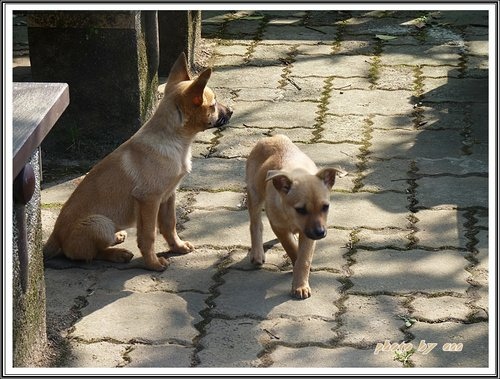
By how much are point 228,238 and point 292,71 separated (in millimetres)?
3106

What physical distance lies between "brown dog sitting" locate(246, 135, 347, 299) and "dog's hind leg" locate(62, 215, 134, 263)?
0.82 metres

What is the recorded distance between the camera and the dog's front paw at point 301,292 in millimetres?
5500

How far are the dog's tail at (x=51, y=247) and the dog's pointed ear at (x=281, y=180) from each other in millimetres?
1317

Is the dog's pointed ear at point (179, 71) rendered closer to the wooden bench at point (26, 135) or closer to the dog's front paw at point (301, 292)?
the wooden bench at point (26, 135)

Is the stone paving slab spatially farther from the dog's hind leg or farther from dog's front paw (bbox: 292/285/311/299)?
the dog's hind leg

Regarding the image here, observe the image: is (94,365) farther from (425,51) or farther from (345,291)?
(425,51)

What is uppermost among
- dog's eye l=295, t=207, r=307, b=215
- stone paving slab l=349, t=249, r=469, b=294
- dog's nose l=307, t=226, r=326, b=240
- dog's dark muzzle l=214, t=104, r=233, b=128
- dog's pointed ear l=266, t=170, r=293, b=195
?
dog's dark muzzle l=214, t=104, r=233, b=128

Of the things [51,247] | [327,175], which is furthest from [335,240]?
[51,247]

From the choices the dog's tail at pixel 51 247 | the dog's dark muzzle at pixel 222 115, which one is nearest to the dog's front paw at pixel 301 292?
the dog's dark muzzle at pixel 222 115

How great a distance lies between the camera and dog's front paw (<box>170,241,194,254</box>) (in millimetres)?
6031

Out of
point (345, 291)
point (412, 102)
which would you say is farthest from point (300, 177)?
point (412, 102)

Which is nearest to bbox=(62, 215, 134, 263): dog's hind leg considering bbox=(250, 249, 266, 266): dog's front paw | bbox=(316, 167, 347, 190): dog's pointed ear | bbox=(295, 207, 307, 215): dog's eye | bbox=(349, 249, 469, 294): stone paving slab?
bbox=(250, 249, 266, 266): dog's front paw

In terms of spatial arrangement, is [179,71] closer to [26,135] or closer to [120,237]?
[120,237]

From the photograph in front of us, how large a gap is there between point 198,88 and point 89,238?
1046mm
